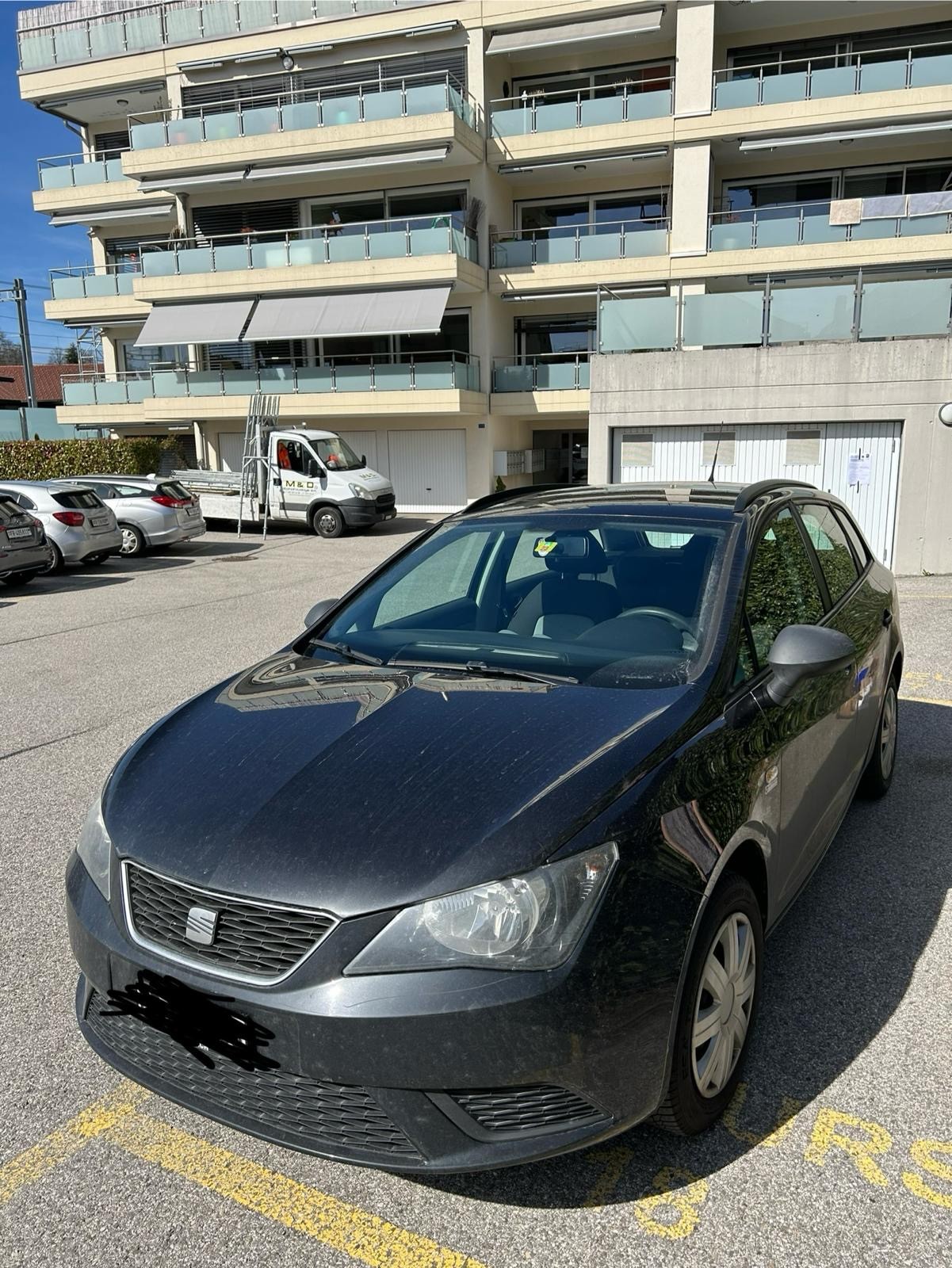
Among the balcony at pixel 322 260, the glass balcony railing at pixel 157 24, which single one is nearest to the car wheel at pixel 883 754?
the balcony at pixel 322 260

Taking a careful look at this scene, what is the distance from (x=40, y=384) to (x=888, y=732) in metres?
67.5

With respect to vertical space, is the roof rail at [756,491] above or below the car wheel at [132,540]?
above

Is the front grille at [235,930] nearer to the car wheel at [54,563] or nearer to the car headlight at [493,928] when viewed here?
the car headlight at [493,928]

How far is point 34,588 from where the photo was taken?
555 inches

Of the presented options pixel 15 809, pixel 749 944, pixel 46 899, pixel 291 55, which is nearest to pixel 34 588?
pixel 15 809

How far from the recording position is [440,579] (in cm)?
389

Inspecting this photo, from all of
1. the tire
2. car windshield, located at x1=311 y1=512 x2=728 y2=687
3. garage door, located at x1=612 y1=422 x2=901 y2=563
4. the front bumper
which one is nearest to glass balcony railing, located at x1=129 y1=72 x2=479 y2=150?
the tire

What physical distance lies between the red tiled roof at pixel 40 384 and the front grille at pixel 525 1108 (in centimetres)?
6501

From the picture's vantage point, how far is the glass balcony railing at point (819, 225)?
67.6 ft

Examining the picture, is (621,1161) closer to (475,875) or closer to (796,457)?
(475,875)

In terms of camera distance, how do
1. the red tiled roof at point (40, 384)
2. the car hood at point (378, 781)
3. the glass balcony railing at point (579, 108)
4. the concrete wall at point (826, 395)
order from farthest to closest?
the red tiled roof at point (40, 384) < the glass balcony railing at point (579, 108) < the concrete wall at point (826, 395) < the car hood at point (378, 781)

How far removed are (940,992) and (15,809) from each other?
4367 mm

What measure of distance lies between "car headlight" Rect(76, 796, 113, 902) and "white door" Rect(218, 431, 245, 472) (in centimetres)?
2634

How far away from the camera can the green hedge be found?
26.3 m
